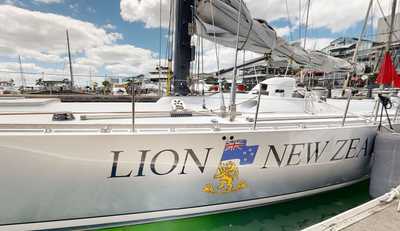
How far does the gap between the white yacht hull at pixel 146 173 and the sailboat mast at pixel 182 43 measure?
2.21 m

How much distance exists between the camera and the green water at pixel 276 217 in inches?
110

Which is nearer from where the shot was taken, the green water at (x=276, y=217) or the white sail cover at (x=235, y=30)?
the green water at (x=276, y=217)

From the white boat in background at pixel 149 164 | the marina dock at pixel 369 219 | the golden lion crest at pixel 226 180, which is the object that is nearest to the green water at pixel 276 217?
the white boat in background at pixel 149 164

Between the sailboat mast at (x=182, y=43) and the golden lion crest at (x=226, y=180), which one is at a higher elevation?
the sailboat mast at (x=182, y=43)

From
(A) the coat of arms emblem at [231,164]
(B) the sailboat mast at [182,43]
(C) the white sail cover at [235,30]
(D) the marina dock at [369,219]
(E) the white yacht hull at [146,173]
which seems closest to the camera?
(D) the marina dock at [369,219]

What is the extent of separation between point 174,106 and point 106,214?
71.9 inches

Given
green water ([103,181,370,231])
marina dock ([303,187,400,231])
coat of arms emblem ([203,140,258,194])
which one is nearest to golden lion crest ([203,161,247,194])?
coat of arms emblem ([203,140,258,194])

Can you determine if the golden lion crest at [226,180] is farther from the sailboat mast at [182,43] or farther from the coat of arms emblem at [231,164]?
the sailboat mast at [182,43]

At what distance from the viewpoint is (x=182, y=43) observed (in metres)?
4.39

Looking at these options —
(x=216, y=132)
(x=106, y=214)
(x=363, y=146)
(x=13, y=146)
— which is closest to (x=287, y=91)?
(x=363, y=146)

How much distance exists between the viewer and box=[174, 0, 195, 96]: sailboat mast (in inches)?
170

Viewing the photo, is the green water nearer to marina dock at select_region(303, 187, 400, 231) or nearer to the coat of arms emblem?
the coat of arms emblem

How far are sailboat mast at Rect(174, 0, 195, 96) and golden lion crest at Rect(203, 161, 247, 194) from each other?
2259 millimetres

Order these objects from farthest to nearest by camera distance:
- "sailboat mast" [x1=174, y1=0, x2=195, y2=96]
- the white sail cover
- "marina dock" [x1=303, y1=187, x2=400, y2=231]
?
"sailboat mast" [x1=174, y1=0, x2=195, y2=96]
the white sail cover
"marina dock" [x1=303, y1=187, x2=400, y2=231]
